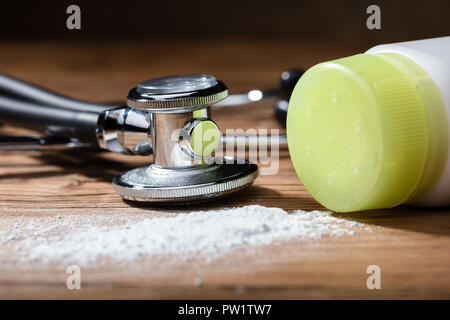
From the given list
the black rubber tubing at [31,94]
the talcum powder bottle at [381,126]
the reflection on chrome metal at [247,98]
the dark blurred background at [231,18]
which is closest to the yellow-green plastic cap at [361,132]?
the talcum powder bottle at [381,126]

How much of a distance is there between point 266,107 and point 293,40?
2.91 feet

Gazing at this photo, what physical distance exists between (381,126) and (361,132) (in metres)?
0.02

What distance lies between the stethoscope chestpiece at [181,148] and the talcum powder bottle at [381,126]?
0.31ft

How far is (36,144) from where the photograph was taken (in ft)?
2.86

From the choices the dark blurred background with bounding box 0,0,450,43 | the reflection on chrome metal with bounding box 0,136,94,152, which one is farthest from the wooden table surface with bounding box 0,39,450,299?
the dark blurred background with bounding box 0,0,450,43

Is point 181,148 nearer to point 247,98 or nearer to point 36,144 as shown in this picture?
point 36,144

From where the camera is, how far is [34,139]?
34.3 inches

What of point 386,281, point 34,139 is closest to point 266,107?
point 34,139

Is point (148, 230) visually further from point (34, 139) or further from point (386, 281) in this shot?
point (34, 139)

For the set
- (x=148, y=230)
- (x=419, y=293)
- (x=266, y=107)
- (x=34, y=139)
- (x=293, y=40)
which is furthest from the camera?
(x=293, y=40)

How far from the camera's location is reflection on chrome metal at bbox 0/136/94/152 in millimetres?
863

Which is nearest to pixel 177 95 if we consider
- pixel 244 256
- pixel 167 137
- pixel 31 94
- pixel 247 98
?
pixel 167 137

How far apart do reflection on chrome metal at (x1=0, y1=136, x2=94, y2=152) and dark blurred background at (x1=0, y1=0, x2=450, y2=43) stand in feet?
3.76

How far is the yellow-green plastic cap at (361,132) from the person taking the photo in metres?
0.53
